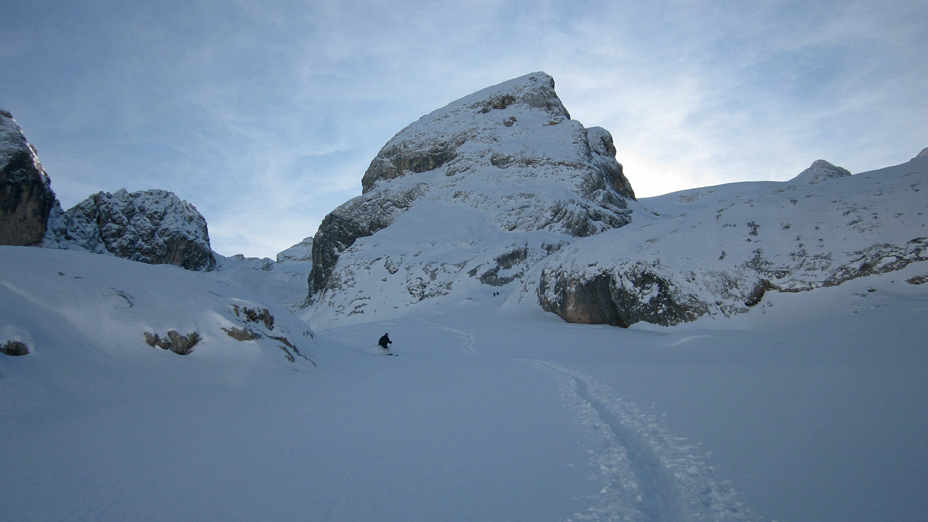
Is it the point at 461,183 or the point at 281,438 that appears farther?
the point at 461,183

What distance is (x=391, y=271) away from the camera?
38.3 m

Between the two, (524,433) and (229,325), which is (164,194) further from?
(524,433)

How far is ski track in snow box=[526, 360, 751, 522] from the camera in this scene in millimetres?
3512

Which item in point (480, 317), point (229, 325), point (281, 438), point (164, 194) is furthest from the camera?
point (164, 194)

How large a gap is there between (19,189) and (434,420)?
173ft

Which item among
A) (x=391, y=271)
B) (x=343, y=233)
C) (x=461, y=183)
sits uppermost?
(x=461, y=183)

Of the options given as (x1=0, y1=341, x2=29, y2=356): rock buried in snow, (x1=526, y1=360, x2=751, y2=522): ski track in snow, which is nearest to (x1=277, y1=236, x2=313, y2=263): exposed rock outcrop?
(x1=0, y1=341, x2=29, y2=356): rock buried in snow

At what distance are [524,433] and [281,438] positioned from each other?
3085 millimetres

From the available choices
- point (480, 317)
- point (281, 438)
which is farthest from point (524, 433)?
point (480, 317)

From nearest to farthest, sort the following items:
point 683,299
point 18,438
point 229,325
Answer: point 18,438
point 229,325
point 683,299

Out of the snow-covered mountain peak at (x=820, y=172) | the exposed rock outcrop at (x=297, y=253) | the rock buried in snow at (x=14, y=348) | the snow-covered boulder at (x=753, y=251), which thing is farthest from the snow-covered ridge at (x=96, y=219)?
the snow-covered mountain peak at (x=820, y=172)

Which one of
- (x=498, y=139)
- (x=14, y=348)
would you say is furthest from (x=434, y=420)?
(x=498, y=139)

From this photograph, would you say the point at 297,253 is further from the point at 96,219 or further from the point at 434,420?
the point at 434,420

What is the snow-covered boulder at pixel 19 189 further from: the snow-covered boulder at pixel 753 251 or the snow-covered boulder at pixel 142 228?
the snow-covered boulder at pixel 753 251
